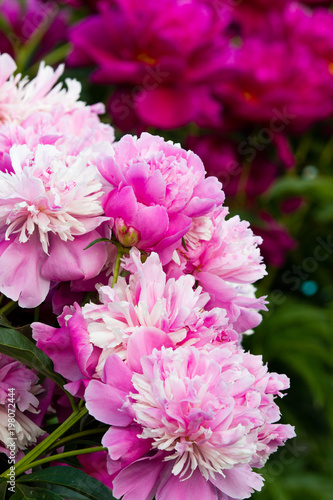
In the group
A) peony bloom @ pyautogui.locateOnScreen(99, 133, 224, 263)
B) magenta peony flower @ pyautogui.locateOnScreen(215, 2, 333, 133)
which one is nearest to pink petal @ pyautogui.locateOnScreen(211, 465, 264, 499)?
peony bloom @ pyautogui.locateOnScreen(99, 133, 224, 263)

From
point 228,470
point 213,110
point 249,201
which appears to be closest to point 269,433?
point 228,470

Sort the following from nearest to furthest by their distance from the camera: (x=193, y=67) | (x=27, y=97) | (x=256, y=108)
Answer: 1. (x=27, y=97)
2. (x=193, y=67)
3. (x=256, y=108)

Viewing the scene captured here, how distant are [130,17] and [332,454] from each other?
731mm

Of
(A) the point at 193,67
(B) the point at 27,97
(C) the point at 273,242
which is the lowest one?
(C) the point at 273,242

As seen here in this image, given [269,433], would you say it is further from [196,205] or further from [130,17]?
[130,17]

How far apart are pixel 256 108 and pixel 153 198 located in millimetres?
671

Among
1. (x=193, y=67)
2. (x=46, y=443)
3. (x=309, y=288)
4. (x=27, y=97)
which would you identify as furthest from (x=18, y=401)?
(x=309, y=288)

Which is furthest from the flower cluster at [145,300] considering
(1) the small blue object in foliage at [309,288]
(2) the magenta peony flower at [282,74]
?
(1) the small blue object in foliage at [309,288]

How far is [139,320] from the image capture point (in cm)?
32

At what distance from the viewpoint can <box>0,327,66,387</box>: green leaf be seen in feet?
1.09

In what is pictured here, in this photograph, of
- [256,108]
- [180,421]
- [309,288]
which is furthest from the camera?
[309,288]

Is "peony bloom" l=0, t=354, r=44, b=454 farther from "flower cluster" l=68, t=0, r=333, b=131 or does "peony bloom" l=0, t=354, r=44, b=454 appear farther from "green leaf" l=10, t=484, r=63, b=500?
"flower cluster" l=68, t=0, r=333, b=131

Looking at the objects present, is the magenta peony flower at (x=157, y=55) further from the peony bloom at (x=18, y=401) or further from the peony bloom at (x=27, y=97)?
the peony bloom at (x=18, y=401)

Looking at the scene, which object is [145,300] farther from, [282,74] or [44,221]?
[282,74]
